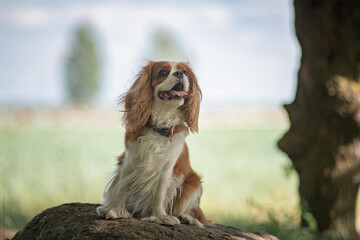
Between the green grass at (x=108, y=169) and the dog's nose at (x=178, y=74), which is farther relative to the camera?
the green grass at (x=108, y=169)

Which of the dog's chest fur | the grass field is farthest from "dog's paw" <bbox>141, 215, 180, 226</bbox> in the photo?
the grass field

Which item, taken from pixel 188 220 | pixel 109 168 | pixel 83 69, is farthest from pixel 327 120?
pixel 83 69

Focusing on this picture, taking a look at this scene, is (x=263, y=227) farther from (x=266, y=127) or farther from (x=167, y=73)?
(x=266, y=127)

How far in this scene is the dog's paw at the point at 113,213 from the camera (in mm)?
3521

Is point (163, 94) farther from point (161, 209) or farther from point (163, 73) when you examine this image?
point (161, 209)

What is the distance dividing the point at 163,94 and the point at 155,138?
36 centimetres

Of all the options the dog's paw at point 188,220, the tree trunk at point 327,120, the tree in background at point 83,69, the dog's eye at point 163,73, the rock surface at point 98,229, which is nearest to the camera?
the rock surface at point 98,229

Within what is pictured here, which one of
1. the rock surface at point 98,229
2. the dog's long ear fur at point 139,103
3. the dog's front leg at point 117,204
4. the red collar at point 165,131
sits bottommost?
the rock surface at point 98,229

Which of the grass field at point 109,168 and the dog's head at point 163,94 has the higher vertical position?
the dog's head at point 163,94

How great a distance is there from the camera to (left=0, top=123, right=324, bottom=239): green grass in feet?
21.5

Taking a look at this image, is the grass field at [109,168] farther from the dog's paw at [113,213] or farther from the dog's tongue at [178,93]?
the dog's tongue at [178,93]

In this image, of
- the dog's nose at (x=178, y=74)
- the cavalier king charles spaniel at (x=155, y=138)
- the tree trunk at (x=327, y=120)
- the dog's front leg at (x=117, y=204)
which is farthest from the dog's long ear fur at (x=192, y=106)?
the tree trunk at (x=327, y=120)

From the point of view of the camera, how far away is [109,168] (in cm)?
567

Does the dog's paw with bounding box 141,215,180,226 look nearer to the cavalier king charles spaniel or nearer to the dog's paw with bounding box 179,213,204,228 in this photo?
the cavalier king charles spaniel
